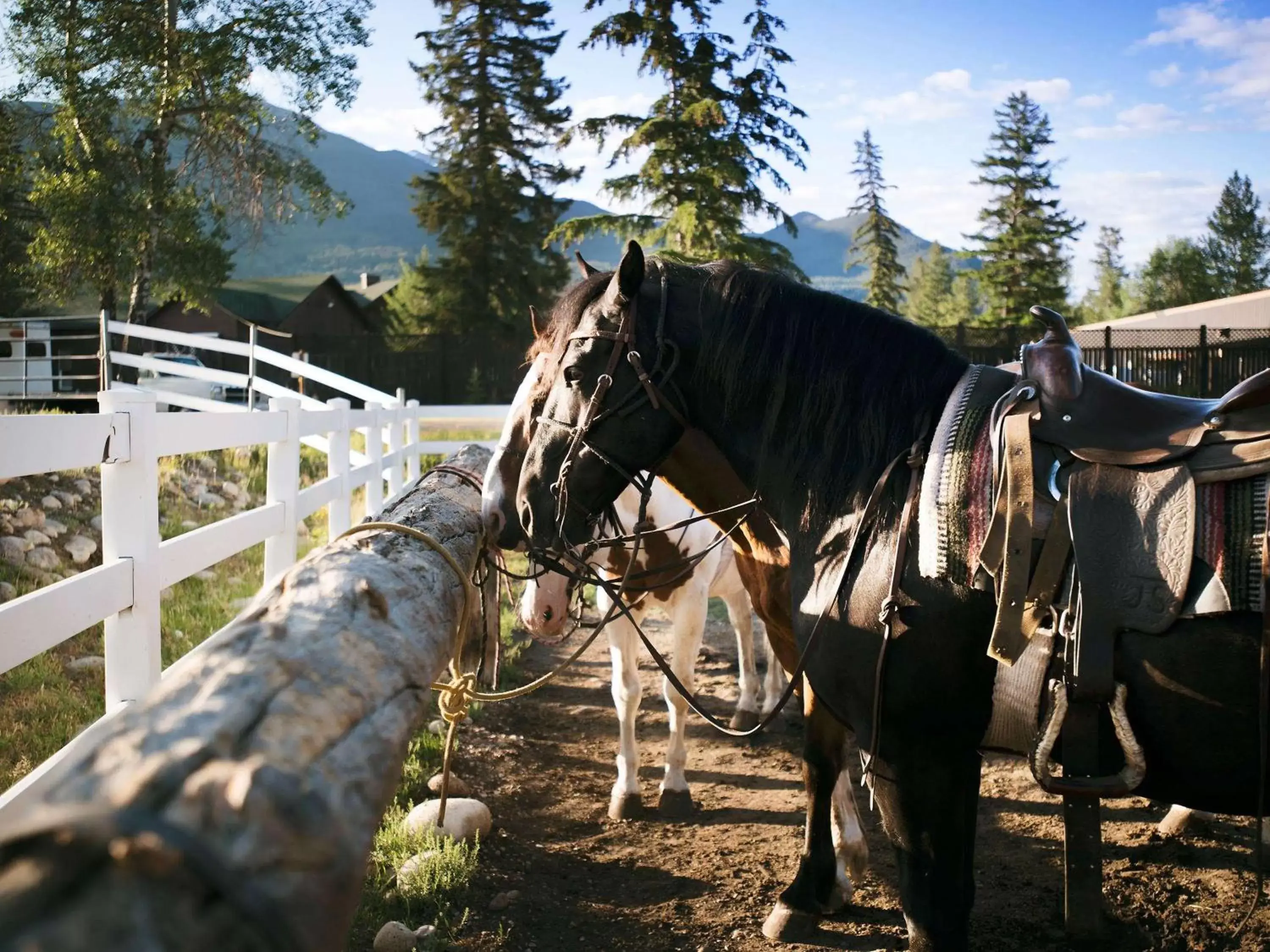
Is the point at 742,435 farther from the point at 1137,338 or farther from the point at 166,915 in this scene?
the point at 1137,338

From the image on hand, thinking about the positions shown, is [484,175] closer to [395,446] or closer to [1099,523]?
[395,446]

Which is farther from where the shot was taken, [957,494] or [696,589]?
[696,589]

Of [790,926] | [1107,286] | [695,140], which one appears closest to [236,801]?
[790,926]

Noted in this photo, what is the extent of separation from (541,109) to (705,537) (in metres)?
31.7

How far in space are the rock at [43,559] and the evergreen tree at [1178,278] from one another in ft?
154

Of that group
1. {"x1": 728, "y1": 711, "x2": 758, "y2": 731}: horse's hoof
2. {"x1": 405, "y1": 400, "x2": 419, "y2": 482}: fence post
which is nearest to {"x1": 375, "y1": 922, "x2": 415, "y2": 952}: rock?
{"x1": 728, "y1": 711, "x2": 758, "y2": 731}: horse's hoof

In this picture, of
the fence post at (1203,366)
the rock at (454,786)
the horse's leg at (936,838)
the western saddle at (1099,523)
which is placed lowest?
the rock at (454,786)

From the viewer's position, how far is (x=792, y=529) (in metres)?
2.56

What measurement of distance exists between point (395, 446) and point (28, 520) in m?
3.04

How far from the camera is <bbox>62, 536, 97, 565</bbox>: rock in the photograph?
614 cm

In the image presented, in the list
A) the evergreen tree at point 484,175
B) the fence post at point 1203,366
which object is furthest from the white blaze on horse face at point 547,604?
the evergreen tree at point 484,175

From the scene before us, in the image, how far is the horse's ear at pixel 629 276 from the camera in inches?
104

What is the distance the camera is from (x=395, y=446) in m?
8.49

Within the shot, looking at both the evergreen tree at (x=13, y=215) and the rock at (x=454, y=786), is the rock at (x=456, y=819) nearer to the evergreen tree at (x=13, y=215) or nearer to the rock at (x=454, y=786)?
the rock at (x=454, y=786)
